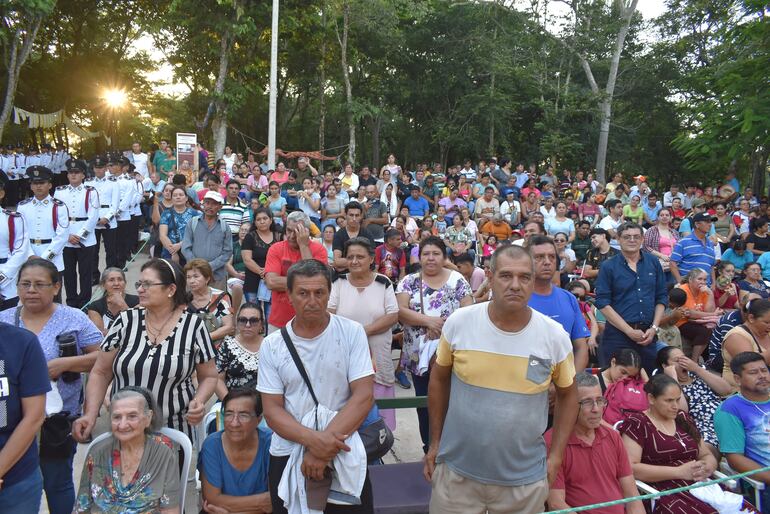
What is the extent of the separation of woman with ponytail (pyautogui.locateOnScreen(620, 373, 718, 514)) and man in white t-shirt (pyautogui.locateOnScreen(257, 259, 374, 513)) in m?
2.09

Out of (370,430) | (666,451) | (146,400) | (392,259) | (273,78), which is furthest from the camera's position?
(273,78)

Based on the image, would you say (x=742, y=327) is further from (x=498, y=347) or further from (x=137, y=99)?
(x=137, y=99)

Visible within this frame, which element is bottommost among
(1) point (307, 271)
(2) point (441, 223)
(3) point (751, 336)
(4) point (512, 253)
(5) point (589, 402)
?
(5) point (589, 402)

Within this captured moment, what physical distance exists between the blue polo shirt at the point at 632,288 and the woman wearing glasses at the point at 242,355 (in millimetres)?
2921

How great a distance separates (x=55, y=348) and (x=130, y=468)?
0.91 m

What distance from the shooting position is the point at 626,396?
475cm

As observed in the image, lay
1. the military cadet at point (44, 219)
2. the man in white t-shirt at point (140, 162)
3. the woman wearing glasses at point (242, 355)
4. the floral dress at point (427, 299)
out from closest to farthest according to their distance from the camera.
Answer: the woman wearing glasses at point (242, 355) < the floral dress at point (427, 299) < the military cadet at point (44, 219) < the man in white t-shirt at point (140, 162)

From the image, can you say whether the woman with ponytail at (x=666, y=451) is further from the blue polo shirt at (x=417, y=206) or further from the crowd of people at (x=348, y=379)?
the blue polo shirt at (x=417, y=206)

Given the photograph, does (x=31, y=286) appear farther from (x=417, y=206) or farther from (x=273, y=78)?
(x=273, y=78)

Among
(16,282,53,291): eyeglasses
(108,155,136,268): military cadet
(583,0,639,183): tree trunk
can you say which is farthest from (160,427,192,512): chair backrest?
(583,0,639,183): tree trunk

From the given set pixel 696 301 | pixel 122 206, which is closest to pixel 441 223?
pixel 696 301

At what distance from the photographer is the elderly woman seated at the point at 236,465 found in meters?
3.34

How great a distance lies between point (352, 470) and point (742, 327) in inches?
149

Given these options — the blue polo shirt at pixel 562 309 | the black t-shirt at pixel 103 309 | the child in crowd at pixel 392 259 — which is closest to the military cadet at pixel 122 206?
the child in crowd at pixel 392 259
